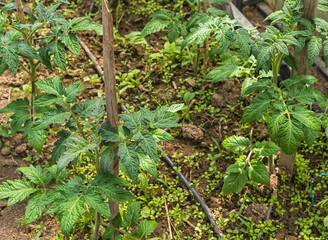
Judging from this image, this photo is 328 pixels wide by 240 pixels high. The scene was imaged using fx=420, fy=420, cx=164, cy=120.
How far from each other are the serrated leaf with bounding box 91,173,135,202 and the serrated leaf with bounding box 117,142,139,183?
0.17 meters

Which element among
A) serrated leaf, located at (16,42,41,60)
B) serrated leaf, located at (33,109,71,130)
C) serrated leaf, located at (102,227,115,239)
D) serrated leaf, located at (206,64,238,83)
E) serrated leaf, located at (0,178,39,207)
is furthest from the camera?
serrated leaf, located at (206,64,238,83)

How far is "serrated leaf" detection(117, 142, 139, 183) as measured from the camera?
217 cm

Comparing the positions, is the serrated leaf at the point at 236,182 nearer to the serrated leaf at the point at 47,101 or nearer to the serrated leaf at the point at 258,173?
the serrated leaf at the point at 258,173

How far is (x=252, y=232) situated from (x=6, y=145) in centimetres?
217

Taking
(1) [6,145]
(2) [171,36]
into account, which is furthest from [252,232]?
(1) [6,145]

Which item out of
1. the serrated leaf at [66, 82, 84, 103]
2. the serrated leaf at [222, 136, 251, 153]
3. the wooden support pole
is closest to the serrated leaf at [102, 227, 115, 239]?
the wooden support pole

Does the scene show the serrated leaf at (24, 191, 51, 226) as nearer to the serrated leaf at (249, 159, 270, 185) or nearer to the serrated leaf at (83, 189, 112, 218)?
the serrated leaf at (83, 189, 112, 218)

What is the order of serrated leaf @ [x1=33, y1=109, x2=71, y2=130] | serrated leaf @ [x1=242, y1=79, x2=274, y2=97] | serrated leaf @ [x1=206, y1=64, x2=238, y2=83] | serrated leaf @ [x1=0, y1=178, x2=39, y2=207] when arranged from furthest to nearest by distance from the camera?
serrated leaf @ [x1=206, y1=64, x2=238, y2=83] → serrated leaf @ [x1=242, y1=79, x2=274, y2=97] → serrated leaf @ [x1=0, y1=178, x2=39, y2=207] → serrated leaf @ [x1=33, y1=109, x2=71, y2=130]

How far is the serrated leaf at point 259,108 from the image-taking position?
2.76m

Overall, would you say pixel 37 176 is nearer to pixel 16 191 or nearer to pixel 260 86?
pixel 16 191

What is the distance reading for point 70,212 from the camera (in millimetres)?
2145

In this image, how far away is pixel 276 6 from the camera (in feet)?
15.5

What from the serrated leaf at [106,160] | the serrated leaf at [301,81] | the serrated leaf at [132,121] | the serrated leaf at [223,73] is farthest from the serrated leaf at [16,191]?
the serrated leaf at [301,81]

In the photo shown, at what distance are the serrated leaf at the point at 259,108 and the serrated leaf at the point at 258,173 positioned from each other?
35 cm
